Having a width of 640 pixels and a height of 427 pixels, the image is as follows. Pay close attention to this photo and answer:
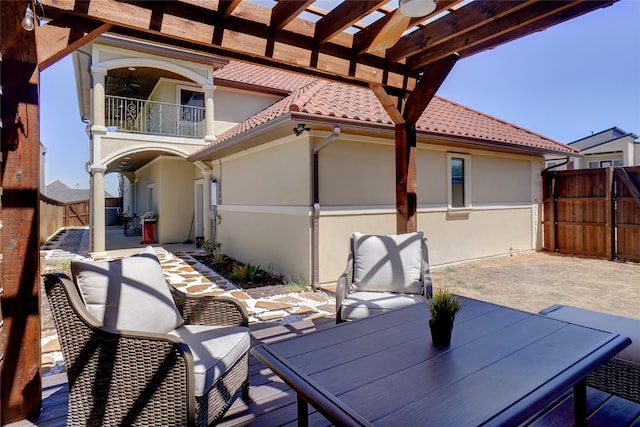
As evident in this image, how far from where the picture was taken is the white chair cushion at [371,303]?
3.29 metres

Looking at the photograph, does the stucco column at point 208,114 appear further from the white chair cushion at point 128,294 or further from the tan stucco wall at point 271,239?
the white chair cushion at point 128,294

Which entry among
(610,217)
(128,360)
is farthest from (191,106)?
(610,217)

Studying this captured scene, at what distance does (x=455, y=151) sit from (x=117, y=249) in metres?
10.2

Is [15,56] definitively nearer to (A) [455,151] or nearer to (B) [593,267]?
(A) [455,151]

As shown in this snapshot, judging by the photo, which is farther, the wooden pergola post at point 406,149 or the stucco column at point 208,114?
the stucco column at point 208,114

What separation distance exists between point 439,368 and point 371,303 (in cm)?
160

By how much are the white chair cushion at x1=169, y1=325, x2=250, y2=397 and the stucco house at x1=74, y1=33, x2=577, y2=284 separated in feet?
11.5

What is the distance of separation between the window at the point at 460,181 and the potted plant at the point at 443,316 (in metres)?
6.52

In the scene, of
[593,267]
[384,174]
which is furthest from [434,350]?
[593,267]

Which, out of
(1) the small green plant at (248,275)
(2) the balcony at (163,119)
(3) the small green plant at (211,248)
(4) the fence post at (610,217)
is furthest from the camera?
(2) the balcony at (163,119)

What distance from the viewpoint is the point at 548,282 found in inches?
251

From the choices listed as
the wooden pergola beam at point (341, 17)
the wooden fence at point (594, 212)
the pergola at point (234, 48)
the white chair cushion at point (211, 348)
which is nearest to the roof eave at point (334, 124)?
the wooden fence at point (594, 212)

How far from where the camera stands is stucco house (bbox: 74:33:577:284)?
6.18 metres

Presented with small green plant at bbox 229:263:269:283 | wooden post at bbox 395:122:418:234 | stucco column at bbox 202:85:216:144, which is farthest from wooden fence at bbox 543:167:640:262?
stucco column at bbox 202:85:216:144
